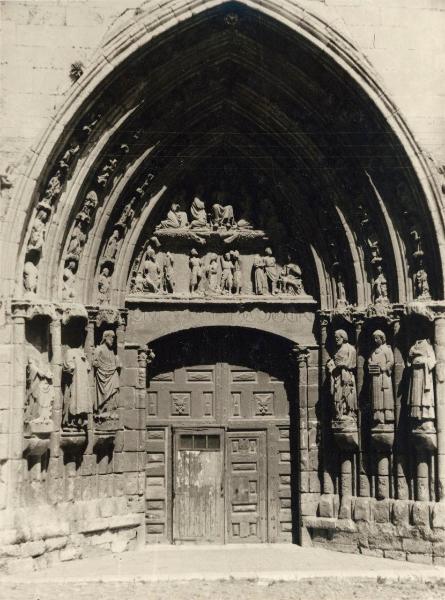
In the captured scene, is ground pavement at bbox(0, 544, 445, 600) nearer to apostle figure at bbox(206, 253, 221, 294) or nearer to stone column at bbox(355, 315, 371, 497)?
stone column at bbox(355, 315, 371, 497)

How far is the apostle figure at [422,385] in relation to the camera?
10453mm

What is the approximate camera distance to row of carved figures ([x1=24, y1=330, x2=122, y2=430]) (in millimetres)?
10188

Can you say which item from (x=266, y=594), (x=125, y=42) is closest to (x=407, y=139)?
(x=125, y=42)

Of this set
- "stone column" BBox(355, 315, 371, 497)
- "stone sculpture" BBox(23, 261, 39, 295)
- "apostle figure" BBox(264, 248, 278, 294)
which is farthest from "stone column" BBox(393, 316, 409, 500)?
"stone sculpture" BBox(23, 261, 39, 295)

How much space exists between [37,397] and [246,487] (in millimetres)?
3261

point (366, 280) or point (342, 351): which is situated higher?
point (366, 280)

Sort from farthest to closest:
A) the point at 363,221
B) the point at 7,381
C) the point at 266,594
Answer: the point at 363,221 < the point at 7,381 < the point at 266,594

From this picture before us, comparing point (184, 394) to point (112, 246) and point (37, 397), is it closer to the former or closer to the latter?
point (112, 246)

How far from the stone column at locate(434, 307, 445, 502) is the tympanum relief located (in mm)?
2116

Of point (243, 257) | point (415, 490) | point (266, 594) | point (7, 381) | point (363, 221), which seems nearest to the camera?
point (266, 594)

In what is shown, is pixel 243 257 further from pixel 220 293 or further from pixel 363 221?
pixel 363 221

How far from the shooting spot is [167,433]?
11797mm

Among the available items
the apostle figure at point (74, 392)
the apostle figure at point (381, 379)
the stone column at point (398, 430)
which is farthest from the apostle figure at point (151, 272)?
the stone column at point (398, 430)

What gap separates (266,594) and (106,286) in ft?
14.8
